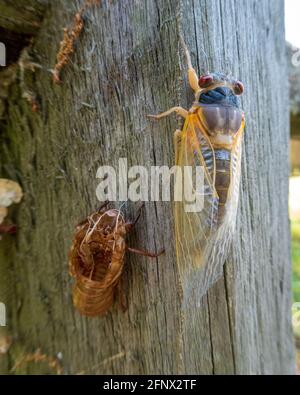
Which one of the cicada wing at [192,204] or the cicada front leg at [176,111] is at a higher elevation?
the cicada front leg at [176,111]

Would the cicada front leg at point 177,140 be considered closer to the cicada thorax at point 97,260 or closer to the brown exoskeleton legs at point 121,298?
the cicada thorax at point 97,260

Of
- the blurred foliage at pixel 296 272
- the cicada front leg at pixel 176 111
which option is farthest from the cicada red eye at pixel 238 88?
the blurred foliage at pixel 296 272

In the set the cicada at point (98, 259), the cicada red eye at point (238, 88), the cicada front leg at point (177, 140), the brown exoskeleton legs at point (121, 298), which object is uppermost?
the cicada red eye at point (238, 88)

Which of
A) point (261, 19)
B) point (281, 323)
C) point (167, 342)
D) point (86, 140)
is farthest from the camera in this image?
point (281, 323)

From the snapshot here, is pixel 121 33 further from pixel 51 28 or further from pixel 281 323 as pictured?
pixel 281 323

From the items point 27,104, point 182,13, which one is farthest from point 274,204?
point 27,104

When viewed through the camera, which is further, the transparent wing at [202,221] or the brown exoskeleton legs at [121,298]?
the brown exoskeleton legs at [121,298]

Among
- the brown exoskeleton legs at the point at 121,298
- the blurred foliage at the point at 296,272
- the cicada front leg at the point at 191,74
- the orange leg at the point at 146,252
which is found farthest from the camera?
the blurred foliage at the point at 296,272
